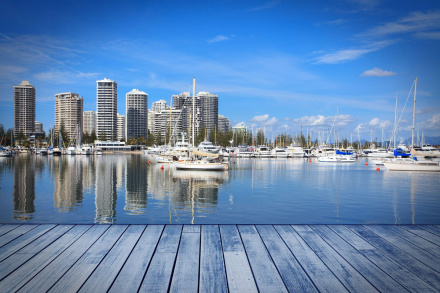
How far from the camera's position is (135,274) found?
3.30 m

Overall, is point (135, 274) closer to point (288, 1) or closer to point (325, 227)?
point (325, 227)

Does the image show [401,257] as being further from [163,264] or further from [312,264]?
[163,264]

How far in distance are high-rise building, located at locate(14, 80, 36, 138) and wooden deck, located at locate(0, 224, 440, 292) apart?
63845mm

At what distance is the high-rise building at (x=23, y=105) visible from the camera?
62.9 m

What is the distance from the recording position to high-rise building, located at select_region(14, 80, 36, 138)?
62.9m

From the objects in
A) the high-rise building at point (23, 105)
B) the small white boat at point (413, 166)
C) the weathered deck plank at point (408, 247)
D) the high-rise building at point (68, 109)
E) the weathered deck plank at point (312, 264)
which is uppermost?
the high-rise building at point (68, 109)

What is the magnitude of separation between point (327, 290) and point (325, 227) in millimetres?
2295

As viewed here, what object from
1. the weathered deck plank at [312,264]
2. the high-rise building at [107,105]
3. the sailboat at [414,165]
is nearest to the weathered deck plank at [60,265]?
the weathered deck plank at [312,264]

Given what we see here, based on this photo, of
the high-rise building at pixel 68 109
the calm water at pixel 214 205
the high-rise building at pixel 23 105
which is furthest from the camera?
the high-rise building at pixel 68 109

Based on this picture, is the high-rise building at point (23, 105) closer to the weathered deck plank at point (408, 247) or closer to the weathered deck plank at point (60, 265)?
the weathered deck plank at point (60, 265)

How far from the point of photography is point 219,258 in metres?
3.75

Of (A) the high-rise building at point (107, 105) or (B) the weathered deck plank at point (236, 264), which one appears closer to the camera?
(B) the weathered deck plank at point (236, 264)

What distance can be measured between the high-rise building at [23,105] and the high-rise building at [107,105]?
7653 centimetres

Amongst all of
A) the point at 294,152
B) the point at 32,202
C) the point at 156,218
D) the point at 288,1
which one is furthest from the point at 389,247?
the point at 294,152
